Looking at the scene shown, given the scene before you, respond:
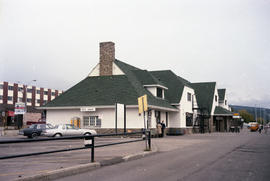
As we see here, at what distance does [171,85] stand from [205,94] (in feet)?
43.2

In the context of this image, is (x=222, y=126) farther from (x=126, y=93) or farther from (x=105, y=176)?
(x=105, y=176)

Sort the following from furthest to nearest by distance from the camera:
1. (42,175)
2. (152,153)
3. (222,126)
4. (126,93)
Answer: (222,126) → (126,93) → (152,153) → (42,175)

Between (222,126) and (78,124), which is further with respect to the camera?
(222,126)

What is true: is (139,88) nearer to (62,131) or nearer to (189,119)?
(62,131)

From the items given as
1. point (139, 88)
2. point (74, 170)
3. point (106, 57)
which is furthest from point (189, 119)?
point (74, 170)

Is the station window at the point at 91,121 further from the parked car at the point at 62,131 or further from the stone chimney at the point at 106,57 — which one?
the stone chimney at the point at 106,57

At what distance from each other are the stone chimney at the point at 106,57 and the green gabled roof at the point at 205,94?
2001cm

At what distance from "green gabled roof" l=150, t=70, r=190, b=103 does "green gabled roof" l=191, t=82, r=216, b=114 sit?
30.1ft

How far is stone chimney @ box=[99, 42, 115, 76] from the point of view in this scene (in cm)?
3594

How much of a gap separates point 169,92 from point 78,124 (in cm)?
1365

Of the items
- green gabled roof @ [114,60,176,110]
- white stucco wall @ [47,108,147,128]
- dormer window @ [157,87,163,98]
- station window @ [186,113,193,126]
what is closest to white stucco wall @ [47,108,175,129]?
white stucco wall @ [47,108,147,128]

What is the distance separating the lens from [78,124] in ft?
109

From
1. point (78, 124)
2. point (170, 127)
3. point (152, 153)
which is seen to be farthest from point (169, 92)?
point (152, 153)

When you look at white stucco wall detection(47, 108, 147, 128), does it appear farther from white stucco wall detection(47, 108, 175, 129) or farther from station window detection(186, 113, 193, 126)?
station window detection(186, 113, 193, 126)
